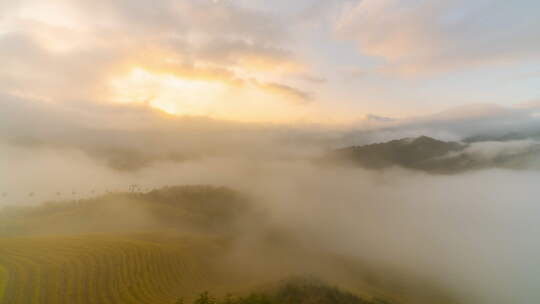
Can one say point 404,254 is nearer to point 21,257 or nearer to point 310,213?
point 310,213

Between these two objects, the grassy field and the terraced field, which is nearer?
the grassy field

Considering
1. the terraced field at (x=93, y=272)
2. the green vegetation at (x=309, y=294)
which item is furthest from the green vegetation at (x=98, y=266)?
the green vegetation at (x=309, y=294)

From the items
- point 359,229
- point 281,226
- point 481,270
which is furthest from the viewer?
point 359,229

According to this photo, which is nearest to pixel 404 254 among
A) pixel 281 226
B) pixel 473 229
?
A: pixel 281 226

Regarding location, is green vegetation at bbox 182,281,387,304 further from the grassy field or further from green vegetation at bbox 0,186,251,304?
the grassy field

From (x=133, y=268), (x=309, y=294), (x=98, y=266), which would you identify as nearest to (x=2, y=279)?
(x=98, y=266)

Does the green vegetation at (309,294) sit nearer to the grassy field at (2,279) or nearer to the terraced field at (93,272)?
the terraced field at (93,272)

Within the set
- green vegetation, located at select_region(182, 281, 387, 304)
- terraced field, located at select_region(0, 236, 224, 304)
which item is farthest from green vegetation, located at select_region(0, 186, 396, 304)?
green vegetation, located at select_region(182, 281, 387, 304)

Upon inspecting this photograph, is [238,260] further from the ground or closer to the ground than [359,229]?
further from the ground

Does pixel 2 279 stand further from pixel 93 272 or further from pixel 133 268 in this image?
pixel 133 268
